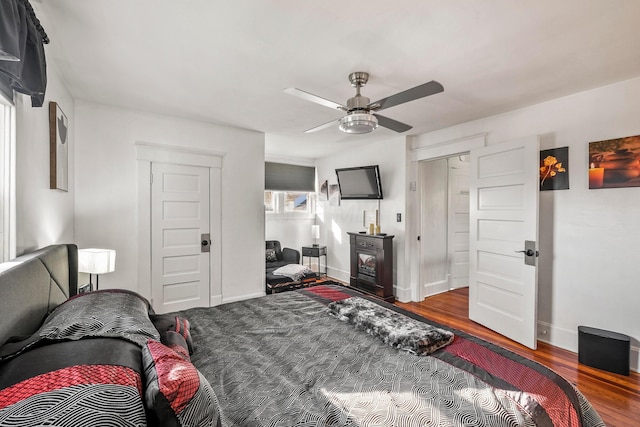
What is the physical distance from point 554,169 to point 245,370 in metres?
3.42

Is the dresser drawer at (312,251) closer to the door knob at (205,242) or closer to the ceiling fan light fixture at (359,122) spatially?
the door knob at (205,242)

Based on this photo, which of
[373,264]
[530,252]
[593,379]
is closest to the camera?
[593,379]

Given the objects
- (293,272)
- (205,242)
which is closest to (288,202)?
(293,272)

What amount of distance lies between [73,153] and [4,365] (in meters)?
2.88

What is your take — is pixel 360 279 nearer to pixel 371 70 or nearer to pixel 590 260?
pixel 590 260

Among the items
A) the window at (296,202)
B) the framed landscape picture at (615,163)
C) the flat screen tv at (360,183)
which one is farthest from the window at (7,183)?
the window at (296,202)

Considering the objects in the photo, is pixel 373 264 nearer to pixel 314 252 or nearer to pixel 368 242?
pixel 368 242

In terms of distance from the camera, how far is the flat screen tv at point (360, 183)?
4.65 metres

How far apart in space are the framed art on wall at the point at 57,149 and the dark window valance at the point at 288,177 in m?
3.50

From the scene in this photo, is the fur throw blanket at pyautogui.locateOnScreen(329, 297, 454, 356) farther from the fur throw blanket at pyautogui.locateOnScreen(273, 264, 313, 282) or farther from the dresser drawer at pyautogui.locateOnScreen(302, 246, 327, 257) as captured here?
the dresser drawer at pyautogui.locateOnScreen(302, 246, 327, 257)

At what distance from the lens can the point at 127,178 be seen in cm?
325

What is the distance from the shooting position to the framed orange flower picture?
2.91 m

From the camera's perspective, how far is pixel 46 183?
80.0 inches

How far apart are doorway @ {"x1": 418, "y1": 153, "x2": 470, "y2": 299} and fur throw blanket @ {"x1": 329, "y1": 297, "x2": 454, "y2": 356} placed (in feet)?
9.13
